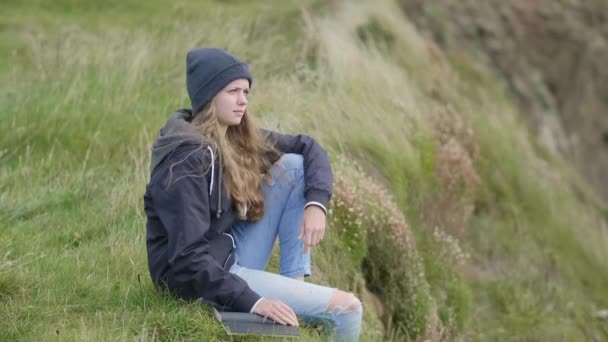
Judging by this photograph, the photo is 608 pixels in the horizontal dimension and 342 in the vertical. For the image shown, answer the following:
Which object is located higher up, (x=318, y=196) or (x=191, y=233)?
(x=191, y=233)

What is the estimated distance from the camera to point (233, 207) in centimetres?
530

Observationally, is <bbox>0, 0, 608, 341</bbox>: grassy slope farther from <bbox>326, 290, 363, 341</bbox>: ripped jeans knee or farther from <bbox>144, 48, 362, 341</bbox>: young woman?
<bbox>326, 290, 363, 341</bbox>: ripped jeans knee

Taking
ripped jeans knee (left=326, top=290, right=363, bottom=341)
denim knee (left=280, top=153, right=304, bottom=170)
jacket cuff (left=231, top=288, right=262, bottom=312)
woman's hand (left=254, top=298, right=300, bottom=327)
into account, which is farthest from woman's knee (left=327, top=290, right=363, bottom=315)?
denim knee (left=280, top=153, right=304, bottom=170)

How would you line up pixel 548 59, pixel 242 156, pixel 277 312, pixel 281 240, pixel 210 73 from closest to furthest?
1. pixel 277 312
2. pixel 210 73
3. pixel 242 156
4. pixel 281 240
5. pixel 548 59

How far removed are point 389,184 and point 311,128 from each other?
2.35 ft

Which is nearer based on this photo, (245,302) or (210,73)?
(245,302)

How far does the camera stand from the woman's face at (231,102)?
5.29 m

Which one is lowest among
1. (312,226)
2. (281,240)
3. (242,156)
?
(281,240)

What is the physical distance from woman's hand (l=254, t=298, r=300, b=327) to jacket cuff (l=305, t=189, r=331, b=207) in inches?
26.9

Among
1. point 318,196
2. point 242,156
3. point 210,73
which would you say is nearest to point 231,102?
point 210,73

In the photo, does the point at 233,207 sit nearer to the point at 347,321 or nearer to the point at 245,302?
the point at 245,302

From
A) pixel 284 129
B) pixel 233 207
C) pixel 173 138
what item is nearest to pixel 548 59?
pixel 284 129

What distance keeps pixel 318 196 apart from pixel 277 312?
2.49ft

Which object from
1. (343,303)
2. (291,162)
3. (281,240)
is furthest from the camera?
(291,162)
